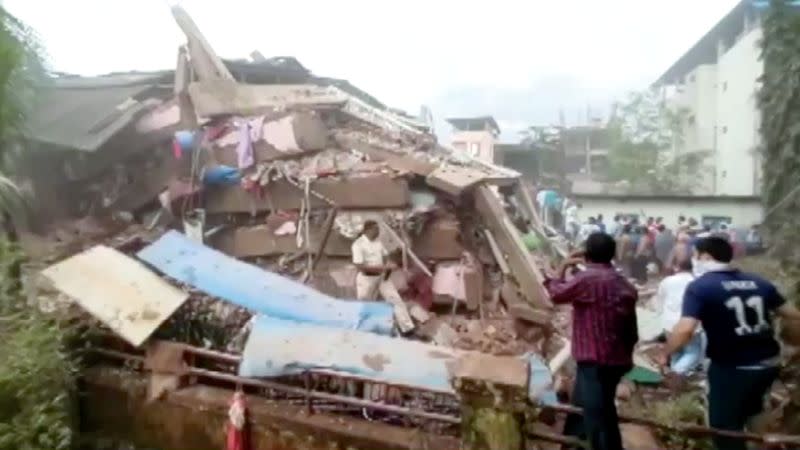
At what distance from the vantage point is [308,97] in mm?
11156

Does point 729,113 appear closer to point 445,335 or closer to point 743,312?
point 445,335

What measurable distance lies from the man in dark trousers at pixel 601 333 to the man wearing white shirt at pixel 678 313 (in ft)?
9.41

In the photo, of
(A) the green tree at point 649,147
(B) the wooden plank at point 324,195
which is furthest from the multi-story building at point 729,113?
(B) the wooden plank at point 324,195

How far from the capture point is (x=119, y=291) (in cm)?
613

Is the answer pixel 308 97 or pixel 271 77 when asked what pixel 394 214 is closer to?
pixel 308 97

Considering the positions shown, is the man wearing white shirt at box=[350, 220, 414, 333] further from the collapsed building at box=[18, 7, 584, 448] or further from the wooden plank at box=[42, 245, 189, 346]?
the wooden plank at box=[42, 245, 189, 346]

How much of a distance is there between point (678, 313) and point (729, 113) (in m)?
24.5

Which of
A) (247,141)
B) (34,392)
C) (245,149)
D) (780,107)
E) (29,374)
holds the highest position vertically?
(780,107)

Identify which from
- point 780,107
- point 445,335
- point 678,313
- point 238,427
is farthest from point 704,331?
point 780,107

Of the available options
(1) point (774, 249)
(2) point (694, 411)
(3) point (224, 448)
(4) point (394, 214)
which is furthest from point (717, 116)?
(3) point (224, 448)

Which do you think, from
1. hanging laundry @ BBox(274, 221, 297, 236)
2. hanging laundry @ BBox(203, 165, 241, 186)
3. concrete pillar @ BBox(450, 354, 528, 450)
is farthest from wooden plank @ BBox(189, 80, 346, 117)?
concrete pillar @ BBox(450, 354, 528, 450)

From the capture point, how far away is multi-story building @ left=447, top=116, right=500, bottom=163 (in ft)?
82.9

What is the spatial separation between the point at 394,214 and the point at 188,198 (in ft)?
10.3

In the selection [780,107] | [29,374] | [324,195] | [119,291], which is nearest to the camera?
[29,374]
